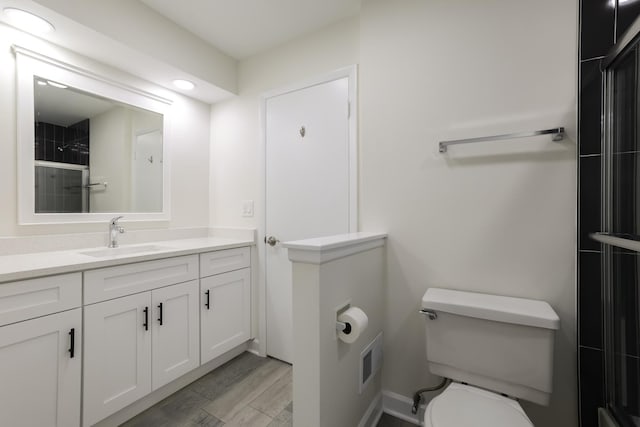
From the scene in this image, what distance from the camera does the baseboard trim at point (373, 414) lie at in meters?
1.39

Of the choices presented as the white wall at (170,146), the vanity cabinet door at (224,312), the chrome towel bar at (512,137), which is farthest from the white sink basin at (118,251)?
the chrome towel bar at (512,137)

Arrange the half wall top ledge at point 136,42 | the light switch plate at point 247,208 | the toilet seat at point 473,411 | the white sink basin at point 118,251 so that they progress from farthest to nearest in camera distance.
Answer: the light switch plate at point 247,208 → the white sink basin at point 118,251 → the half wall top ledge at point 136,42 → the toilet seat at point 473,411

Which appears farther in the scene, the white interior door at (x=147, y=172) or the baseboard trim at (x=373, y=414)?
the white interior door at (x=147, y=172)

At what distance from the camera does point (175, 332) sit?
5.46 feet

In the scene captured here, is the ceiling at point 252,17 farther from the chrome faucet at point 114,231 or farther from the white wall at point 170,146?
the chrome faucet at point 114,231

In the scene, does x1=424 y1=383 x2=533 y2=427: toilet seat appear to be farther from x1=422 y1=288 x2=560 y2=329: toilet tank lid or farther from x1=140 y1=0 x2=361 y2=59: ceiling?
x1=140 y1=0 x2=361 y2=59: ceiling

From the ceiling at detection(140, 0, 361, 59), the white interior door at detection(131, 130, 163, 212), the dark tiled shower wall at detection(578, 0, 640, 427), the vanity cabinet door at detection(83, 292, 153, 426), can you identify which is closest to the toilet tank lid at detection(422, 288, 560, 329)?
the dark tiled shower wall at detection(578, 0, 640, 427)

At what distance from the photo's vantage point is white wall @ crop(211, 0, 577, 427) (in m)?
1.19

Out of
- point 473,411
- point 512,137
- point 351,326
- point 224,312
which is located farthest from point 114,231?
point 512,137

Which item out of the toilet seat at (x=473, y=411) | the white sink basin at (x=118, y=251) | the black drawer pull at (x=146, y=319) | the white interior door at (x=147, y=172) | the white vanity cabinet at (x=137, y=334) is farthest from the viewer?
the white interior door at (x=147, y=172)

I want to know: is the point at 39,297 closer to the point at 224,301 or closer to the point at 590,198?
the point at 224,301

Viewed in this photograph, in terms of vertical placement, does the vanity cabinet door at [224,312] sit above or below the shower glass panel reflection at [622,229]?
below

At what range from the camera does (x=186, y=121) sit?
7.70 ft

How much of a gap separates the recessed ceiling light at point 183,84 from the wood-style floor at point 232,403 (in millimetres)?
2165
